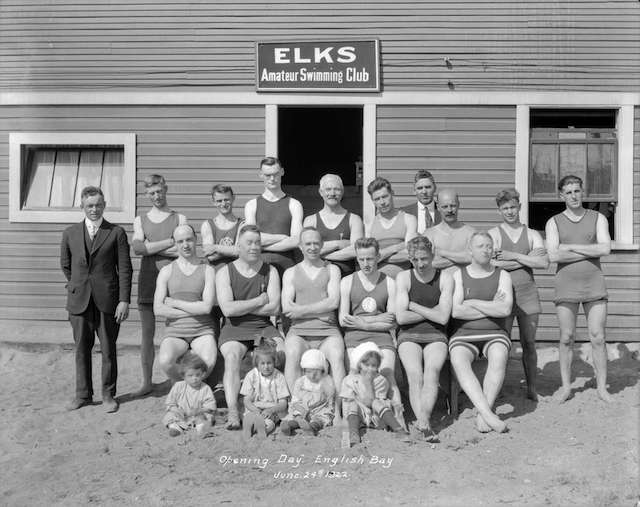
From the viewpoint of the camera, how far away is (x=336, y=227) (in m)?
6.19

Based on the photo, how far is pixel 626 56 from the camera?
8.34 meters

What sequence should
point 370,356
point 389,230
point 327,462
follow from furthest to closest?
point 389,230
point 370,356
point 327,462

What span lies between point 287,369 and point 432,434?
1170mm

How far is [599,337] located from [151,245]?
3694 millimetres

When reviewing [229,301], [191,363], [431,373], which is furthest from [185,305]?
[431,373]

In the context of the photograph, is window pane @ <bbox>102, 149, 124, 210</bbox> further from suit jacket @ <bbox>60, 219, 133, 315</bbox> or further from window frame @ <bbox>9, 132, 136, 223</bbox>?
suit jacket @ <bbox>60, 219, 133, 315</bbox>

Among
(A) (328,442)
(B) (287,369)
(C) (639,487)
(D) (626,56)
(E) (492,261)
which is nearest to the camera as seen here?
(C) (639,487)

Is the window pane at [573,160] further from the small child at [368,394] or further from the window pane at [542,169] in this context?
the small child at [368,394]

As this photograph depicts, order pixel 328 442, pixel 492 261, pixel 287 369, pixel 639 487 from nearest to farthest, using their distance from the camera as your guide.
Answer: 1. pixel 639 487
2. pixel 328 442
3. pixel 287 369
4. pixel 492 261

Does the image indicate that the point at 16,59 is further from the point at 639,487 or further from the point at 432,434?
the point at 639,487

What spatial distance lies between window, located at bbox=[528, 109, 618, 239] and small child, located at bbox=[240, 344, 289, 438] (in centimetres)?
407

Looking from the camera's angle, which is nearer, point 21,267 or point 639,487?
point 639,487

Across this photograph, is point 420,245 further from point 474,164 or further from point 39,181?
point 39,181

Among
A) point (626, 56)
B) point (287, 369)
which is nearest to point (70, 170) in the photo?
point (287, 369)
